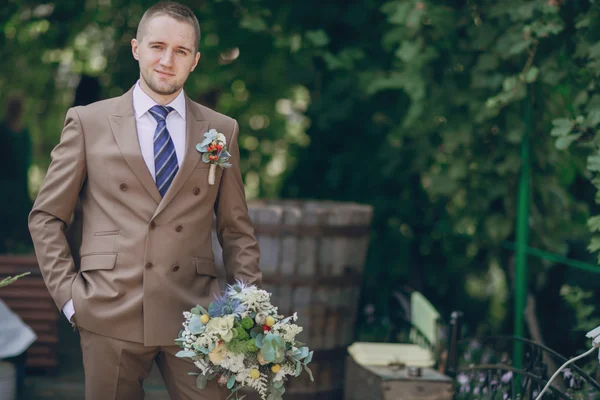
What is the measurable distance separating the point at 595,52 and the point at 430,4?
128cm

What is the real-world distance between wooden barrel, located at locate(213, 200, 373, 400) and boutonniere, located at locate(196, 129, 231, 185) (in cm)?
164

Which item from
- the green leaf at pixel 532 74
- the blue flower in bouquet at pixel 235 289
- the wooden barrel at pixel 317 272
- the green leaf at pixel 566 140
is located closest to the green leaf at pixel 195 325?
the blue flower in bouquet at pixel 235 289

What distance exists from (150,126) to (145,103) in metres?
0.09

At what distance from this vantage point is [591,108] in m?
4.14

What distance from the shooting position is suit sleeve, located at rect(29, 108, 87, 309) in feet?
9.69

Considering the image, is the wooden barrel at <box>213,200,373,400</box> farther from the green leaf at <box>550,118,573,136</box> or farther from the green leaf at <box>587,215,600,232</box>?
the green leaf at <box>587,215,600,232</box>

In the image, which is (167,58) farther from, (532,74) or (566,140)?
(532,74)

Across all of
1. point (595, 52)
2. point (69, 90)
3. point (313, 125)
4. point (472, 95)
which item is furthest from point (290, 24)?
point (69, 90)

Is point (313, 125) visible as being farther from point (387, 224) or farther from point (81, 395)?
point (81, 395)

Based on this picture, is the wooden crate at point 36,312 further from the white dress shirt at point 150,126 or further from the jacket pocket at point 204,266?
the jacket pocket at point 204,266

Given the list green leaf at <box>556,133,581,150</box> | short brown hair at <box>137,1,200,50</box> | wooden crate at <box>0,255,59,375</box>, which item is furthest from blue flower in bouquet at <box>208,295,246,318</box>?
wooden crate at <box>0,255,59,375</box>

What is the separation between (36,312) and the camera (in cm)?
550

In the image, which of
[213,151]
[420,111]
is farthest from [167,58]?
[420,111]

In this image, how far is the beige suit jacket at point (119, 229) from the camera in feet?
9.59
